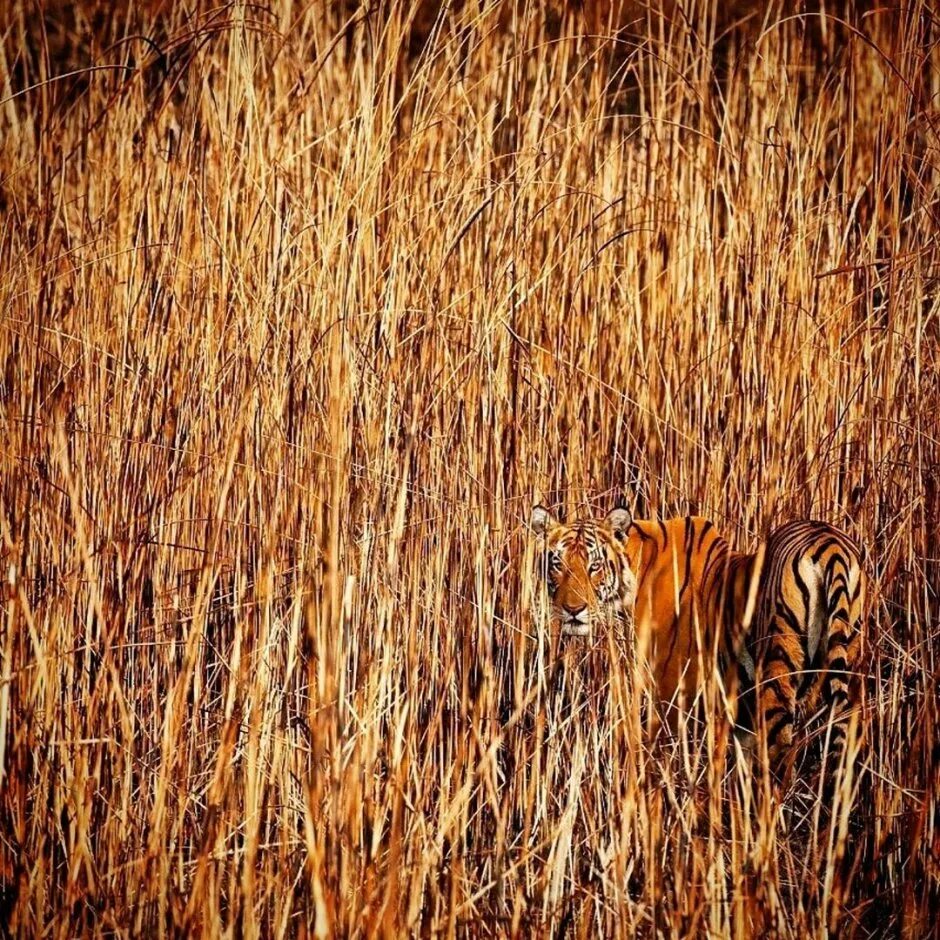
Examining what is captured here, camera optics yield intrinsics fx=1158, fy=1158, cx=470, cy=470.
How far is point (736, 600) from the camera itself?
6.42 feet

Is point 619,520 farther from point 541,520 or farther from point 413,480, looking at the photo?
point 413,480

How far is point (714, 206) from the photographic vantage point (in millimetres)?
2125

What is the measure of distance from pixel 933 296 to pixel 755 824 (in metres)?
1.04

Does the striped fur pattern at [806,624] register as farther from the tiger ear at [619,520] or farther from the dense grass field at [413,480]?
the tiger ear at [619,520]

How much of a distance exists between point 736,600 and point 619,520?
0.25 meters

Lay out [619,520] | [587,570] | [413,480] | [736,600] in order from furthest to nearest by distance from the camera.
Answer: [587,570] → [619,520] → [736,600] → [413,480]

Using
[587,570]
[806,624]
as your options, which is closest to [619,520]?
[587,570]

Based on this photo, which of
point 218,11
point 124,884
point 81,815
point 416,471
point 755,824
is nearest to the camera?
point 81,815

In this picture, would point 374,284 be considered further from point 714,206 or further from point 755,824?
point 755,824

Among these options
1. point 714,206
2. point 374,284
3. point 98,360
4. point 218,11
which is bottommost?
point 98,360

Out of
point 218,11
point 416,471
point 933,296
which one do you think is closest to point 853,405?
point 933,296

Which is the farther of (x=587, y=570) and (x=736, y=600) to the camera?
(x=587, y=570)

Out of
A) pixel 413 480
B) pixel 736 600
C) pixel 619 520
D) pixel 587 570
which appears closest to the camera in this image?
pixel 413 480

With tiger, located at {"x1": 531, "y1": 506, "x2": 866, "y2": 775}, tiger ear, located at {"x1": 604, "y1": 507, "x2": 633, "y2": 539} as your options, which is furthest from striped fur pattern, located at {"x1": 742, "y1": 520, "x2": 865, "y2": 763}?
tiger ear, located at {"x1": 604, "y1": 507, "x2": 633, "y2": 539}
